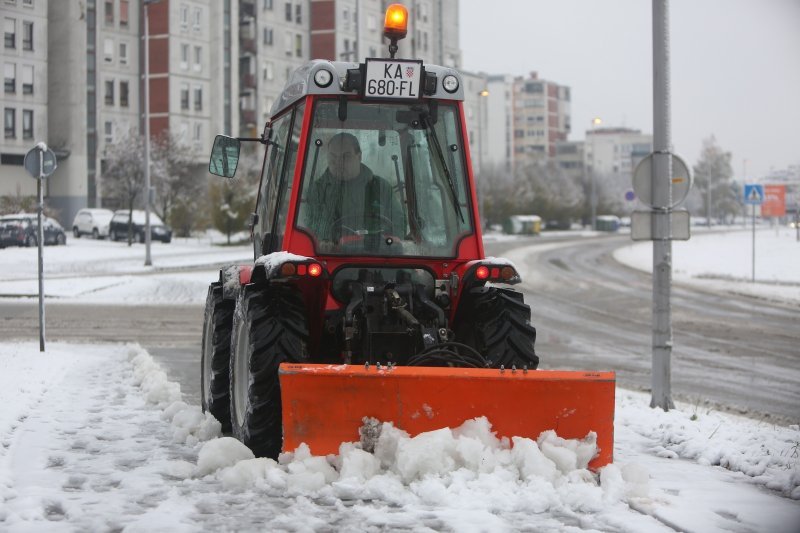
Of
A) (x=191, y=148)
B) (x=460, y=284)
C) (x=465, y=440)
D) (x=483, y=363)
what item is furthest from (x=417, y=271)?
(x=191, y=148)

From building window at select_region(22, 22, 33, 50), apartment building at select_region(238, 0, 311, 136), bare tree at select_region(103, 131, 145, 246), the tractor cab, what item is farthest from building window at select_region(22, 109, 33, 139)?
the tractor cab

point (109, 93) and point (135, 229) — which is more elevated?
point (109, 93)

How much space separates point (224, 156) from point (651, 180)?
4015 mm

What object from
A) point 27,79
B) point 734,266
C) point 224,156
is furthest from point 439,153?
point 27,79

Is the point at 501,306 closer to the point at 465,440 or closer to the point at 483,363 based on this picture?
the point at 483,363

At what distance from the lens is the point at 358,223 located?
24.4 feet

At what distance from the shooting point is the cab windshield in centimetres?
741

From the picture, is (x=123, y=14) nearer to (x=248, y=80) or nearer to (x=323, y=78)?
(x=248, y=80)

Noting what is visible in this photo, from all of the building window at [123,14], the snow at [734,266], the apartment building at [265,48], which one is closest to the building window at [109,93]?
the building window at [123,14]

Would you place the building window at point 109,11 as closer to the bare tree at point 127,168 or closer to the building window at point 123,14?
the building window at point 123,14

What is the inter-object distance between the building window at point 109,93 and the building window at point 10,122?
8724mm

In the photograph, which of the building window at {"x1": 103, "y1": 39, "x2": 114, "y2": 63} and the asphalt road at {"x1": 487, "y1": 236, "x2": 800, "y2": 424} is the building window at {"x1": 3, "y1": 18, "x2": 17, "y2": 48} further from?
the asphalt road at {"x1": 487, "y1": 236, "x2": 800, "y2": 424}

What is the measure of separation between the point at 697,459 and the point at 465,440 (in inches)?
91.7

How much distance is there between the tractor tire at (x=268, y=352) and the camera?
6.84m
